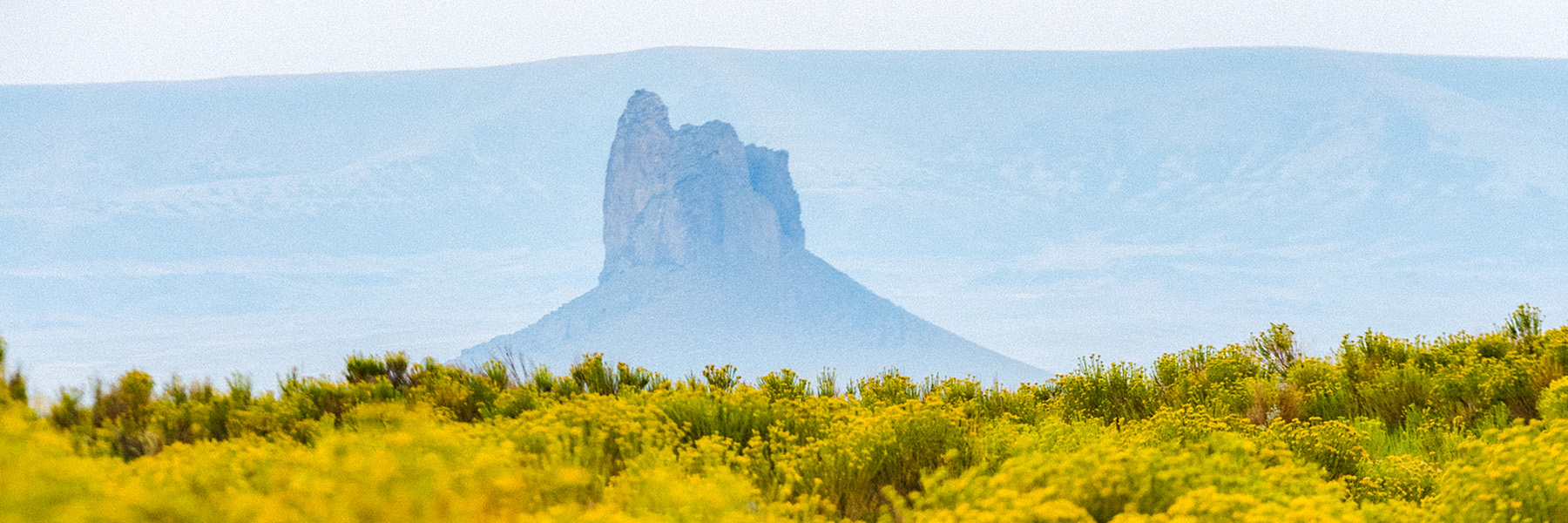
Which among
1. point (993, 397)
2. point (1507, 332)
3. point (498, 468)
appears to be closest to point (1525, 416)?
point (1507, 332)

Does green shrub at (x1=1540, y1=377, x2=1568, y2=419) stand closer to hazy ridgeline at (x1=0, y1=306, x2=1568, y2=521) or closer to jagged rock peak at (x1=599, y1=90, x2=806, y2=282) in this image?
hazy ridgeline at (x1=0, y1=306, x2=1568, y2=521)

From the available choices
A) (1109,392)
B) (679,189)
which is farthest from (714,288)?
(1109,392)

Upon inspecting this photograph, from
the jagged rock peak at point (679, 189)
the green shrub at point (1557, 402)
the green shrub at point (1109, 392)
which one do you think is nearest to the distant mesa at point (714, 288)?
the jagged rock peak at point (679, 189)

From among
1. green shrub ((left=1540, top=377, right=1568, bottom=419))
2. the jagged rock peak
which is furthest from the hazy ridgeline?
the jagged rock peak

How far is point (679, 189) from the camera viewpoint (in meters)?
81.9

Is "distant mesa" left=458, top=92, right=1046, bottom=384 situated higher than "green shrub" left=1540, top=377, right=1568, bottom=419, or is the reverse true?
"distant mesa" left=458, top=92, right=1046, bottom=384

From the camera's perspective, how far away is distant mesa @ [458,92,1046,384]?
83.2 meters

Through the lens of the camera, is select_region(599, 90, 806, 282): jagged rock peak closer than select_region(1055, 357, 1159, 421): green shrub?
No

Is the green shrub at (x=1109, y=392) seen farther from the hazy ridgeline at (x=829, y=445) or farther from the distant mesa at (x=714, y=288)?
the distant mesa at (x=714, y=288)

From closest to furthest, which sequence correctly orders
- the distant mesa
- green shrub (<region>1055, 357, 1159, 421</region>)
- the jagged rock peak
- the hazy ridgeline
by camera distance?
the hazy ridgeline → green shrub (<region>1055, 357, 1159, 421</region>) → the jagged rock peak → the distant mesa

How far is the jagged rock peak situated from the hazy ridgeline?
73.5 m

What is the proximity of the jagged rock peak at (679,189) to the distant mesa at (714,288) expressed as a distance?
102mm

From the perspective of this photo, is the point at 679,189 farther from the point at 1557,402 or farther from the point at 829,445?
the point at 829,445

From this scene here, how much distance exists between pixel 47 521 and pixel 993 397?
7.03 meters
